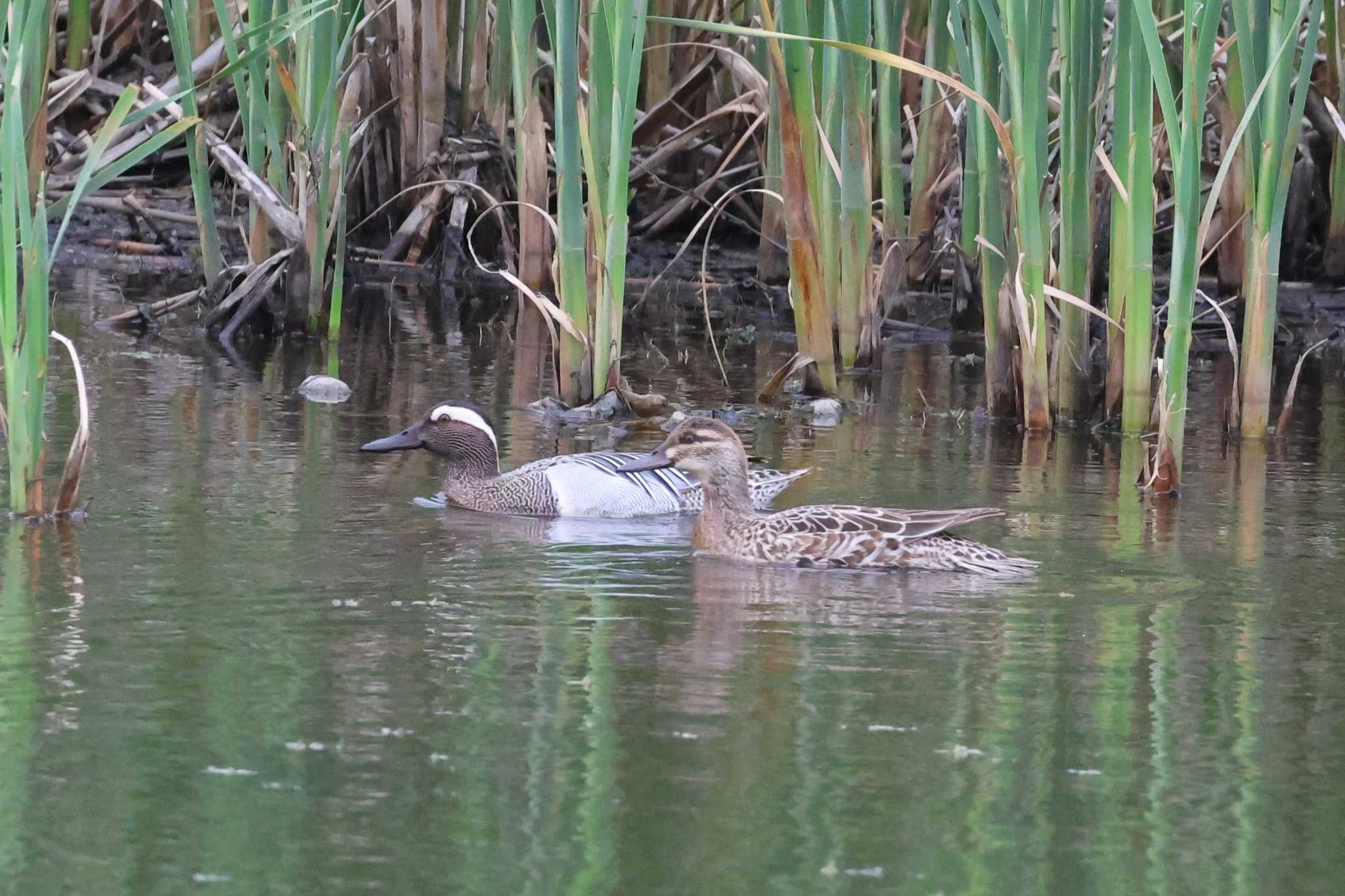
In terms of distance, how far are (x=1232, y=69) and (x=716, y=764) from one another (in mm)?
6980

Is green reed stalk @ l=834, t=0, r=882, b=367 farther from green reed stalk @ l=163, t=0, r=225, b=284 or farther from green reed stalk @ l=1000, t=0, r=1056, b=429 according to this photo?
green reed stalk @ l=163, t=0, r=225, b=284

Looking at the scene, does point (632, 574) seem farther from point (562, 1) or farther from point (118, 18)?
point (118, 18)

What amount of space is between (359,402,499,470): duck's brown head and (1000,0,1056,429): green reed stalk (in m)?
2.44

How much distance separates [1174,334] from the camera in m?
8.20

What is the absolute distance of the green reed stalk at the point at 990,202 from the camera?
31.1ft

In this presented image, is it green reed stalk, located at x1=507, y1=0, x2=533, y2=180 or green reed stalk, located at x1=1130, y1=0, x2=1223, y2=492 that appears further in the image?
green reed stalk, located at x1=507, y1=0, x2=533, y2=180

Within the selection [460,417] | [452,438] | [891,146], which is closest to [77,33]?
[891,146]

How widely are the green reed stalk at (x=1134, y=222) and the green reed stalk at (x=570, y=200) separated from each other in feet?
7.61

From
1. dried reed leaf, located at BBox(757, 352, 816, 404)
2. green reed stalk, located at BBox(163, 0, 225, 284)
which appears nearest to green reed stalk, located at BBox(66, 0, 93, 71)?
green reed stalk, located at BBox(163, 0, 225, 284)

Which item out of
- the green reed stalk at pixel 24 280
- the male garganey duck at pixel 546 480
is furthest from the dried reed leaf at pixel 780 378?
the green reed stalk at pixel 24 280

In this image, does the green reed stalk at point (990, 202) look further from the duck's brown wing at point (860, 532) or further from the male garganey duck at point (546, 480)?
the duck's brown wing at point (860, 532)

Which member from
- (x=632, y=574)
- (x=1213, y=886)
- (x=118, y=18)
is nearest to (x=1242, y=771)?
(x=1213, y=886)

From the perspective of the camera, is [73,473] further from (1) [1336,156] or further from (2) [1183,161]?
(1) [1336,156]

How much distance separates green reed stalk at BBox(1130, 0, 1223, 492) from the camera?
307 inches
